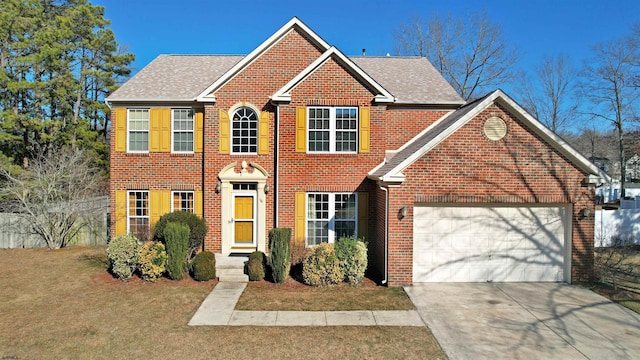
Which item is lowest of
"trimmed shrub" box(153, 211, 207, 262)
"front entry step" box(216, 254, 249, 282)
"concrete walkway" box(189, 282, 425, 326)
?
"concrete walkway" box(189, 282, 425, 326)

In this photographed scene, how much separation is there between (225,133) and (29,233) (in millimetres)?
10304

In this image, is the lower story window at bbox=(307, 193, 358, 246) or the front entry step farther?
the lower story window at bbox=(307, 193, 358, 246)

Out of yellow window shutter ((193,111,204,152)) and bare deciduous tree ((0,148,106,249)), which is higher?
yellow window shutter ((193,111,204,152))

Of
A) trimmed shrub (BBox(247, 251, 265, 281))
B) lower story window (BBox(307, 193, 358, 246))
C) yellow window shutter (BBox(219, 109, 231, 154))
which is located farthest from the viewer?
yellow window shutter (BBox(219, 109, 231, 154))

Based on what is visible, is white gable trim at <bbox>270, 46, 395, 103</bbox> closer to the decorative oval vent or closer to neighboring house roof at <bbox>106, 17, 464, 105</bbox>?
neighboring house roof at <bbox>106, 17, 464, 105</bbox>

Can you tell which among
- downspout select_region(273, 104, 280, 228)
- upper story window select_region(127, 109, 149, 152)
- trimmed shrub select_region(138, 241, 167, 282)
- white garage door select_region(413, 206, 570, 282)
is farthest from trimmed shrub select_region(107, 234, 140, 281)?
white garage door select_region(413, 206, 570, 282)

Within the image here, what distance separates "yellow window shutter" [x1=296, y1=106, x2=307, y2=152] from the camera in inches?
470

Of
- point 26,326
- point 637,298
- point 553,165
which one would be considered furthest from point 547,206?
point 26,326

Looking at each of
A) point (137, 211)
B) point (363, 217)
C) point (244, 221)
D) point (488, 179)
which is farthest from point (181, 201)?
point (488, 179)

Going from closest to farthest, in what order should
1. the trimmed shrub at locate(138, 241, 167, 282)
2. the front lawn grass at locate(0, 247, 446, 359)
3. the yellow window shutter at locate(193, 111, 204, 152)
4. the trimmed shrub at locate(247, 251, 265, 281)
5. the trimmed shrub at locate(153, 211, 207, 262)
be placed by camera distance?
the front lawn grass at locate(0, 247, 446, 359), the trimmed shrub at locate(138, 241, 167, 282), the trimmed shrub at locate(247, 251, 265, 281), the trimmed shrub at locate(153, 211, 207, 262), the yellow window shutter at locate(193, 111, 204, 152)

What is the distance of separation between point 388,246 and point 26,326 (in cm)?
837

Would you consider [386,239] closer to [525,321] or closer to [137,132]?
→ [525,321]

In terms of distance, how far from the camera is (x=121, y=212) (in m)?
13.0

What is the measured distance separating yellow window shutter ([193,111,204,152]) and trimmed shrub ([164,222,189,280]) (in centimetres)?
340
